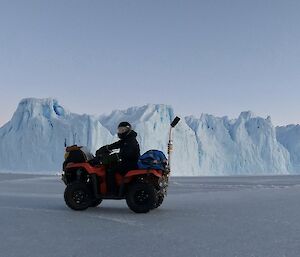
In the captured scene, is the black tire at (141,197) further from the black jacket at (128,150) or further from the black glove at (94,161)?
the black glove at (94,161)

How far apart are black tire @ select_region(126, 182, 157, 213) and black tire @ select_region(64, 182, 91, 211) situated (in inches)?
28.4

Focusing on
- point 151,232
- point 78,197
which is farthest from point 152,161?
point 151,232

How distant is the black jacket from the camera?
22.0ft

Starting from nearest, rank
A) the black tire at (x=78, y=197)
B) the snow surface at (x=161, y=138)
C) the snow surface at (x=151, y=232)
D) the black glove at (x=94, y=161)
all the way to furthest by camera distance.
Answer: the snow surface at (x=151, y=232) → the black tire at (x=78, y=197) → the black glove at (x=94, y=161) → the snow surface at (x=161, y=138)

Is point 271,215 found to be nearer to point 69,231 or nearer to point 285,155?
point 69,231

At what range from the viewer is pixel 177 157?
45.3m

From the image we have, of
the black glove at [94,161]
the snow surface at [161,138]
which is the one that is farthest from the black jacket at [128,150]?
the snow surface at [161,138]

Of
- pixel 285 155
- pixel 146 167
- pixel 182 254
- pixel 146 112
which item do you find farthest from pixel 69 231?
pixel 285 155

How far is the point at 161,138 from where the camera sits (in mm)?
45406

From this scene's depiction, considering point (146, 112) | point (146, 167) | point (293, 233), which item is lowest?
point (293, 233)

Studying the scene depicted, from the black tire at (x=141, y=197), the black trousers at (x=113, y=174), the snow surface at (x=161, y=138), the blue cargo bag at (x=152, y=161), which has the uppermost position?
the snow surface at (x=161, y=138)

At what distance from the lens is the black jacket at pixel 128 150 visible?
6.69 m

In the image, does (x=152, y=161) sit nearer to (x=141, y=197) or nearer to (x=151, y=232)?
(x=141, y=197)

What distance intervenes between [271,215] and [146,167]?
1.99 metres
